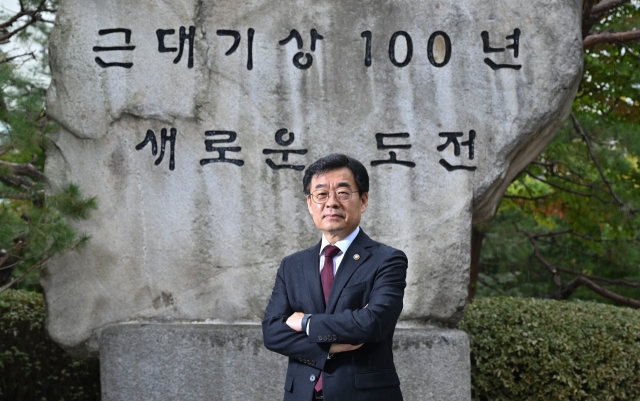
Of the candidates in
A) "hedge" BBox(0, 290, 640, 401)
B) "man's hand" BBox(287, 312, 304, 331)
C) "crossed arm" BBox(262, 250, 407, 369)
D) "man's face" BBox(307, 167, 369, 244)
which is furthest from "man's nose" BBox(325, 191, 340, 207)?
"hedge" BBox(0, 290, 640, 401)

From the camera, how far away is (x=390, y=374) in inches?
96.1

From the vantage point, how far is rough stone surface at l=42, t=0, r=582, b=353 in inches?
149

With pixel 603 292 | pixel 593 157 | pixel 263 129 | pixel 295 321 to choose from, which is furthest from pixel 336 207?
pixel 603 292

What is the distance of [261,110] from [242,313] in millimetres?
976

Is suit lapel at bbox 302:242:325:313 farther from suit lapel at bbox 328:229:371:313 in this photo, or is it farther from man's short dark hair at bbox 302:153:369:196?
man's short dark hair at bbox 302:153:369:196

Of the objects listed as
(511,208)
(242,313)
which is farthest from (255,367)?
(511,208)

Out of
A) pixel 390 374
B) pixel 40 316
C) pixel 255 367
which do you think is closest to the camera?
pixel 390 374

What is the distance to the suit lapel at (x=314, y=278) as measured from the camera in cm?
248

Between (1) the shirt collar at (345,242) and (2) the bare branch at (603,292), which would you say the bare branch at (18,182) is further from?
(2) the bare branch at (603,292)

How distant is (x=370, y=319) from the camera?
2.33 m

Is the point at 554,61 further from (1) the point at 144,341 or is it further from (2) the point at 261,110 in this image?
(1) the point at 144,341

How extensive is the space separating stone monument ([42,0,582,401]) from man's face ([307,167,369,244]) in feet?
4.11

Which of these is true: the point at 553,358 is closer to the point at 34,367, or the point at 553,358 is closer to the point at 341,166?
the point at 341,166

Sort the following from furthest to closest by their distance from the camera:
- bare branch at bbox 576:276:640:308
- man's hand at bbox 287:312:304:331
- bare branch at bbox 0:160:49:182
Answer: bare branch at bbox 576:276:640:308, bare branch at bbox 0:160:49:182, man's hand at bbox 287:312:304:331
